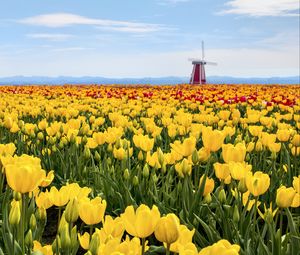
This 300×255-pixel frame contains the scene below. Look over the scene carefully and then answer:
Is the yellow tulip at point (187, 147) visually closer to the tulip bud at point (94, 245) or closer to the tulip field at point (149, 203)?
the tulip field at point (149, 203)

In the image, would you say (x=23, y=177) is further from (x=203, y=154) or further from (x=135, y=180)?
(x=135, y=180)

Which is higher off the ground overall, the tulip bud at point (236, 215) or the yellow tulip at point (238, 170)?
the yellow tulip at point (238, 170)

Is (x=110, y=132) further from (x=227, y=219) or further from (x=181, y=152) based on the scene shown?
(x=227, y=219)

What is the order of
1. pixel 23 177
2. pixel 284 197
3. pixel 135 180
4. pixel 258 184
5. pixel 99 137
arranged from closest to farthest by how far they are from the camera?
pixel 23 177 < pixel 284 197 < pixel 258 184 < pixel 135 180 < pixel 99 137

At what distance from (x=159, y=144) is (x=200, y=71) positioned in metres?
44.6

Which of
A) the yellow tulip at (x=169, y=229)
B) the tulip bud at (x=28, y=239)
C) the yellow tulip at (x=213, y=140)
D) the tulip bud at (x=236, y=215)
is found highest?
the yellow tulip at (x=213, y=140)

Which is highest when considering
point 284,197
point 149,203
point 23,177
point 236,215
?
point 23,177

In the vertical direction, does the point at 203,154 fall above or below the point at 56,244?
above

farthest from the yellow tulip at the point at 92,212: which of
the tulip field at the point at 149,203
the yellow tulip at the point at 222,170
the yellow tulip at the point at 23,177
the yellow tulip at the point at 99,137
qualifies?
the yellow tulip at the point at 99,137

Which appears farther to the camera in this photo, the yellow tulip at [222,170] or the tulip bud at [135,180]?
the tulip bud at [135,180]

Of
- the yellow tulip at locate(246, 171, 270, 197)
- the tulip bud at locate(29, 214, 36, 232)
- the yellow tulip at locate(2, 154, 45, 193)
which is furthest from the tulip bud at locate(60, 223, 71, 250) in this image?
the yellow tulip at locate(246, 171, 270, 197)

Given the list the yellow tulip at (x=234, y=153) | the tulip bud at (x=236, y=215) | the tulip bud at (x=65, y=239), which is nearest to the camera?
the tulip bud at (x=65, y=239)

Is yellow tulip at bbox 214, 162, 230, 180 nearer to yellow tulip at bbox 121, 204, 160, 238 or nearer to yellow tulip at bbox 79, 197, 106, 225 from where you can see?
yellow tulip at bbox 79, 197, 106, 225

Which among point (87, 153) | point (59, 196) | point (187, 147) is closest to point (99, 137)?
point (87, 153)
